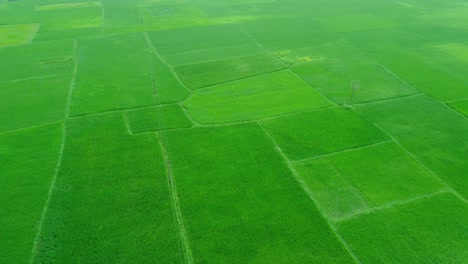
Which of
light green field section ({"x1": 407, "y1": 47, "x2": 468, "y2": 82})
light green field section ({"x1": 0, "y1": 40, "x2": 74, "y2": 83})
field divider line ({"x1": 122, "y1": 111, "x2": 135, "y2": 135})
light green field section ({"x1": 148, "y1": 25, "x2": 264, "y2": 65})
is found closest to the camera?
field divider line ({"x1": 122, "y1": 111, "x2": 135, "y2": 135})

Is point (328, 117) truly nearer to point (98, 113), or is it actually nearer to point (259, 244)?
point (259, 244)

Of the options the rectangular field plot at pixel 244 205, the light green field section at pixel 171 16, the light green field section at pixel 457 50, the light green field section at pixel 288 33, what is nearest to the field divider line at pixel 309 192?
the rectangular field plot at pixel 244 205

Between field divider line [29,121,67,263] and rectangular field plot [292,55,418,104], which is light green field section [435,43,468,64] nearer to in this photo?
rectangular field plot [292,55,418,104]

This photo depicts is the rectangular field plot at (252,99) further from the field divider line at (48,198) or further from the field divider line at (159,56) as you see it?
the field divider line at (48,198)

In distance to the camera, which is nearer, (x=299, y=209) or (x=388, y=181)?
(x=299, y=209)

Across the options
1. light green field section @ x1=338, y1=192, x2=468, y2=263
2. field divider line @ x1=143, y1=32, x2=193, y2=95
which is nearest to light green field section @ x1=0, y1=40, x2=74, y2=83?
field divider line @ x1=143, y1=32, x2=193, y2=95

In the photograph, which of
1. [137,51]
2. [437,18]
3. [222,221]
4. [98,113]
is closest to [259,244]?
[222,221]
